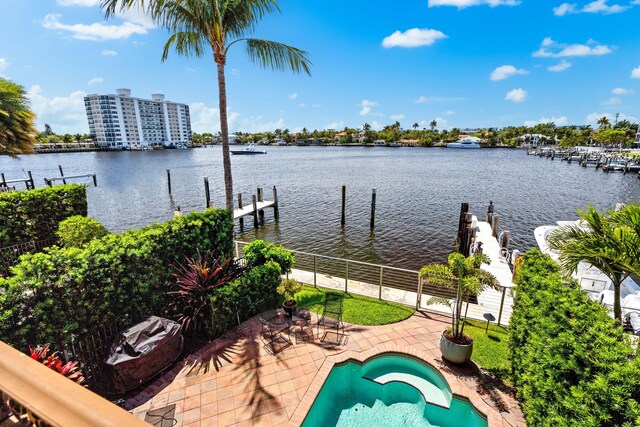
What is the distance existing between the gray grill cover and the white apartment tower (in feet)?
544

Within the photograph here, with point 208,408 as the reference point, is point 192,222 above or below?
above

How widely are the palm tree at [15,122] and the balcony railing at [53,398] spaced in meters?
20.4

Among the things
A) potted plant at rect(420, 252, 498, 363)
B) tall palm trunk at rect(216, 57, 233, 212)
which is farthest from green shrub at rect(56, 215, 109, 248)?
potted plant at rect(420, 252, 498, 363)

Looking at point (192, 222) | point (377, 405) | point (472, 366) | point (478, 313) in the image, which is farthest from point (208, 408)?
point (478, 313)

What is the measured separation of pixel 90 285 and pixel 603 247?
32.1 ft

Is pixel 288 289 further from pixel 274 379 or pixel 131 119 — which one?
pixel 131 119

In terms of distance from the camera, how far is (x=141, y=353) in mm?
6438

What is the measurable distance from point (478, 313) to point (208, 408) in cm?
826

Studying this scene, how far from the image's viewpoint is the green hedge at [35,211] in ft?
37.1

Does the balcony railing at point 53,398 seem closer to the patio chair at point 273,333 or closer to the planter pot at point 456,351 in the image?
the patio chair at point 273,333

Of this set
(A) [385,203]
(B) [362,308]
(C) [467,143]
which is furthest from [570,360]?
(C) [467,143]

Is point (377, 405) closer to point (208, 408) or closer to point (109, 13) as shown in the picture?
point (208, 408)

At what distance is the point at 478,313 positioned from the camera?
9.82m

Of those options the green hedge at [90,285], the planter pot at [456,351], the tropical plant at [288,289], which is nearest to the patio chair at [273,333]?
the tropical plant at [288,289]
